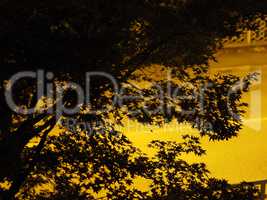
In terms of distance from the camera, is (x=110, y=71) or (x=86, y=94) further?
(x=86, y=94)

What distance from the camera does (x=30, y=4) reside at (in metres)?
3.02

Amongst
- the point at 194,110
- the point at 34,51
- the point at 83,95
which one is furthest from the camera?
the point at 194,110

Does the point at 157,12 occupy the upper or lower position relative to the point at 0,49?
upper

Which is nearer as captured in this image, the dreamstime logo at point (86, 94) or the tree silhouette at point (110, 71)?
the tree silhouette at point (110, 71)

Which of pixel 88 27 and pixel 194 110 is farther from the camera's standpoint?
pixel 194 110

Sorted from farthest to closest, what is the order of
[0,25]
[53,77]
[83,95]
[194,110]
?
1. [194,110]
2. [83,95]
3. [53,77]
4. [0,25]

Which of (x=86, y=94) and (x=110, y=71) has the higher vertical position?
(x=110, y=71)

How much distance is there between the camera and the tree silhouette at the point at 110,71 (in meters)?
3.14

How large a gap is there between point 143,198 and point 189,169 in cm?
54

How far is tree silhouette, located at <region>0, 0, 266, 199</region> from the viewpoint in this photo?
314 cm

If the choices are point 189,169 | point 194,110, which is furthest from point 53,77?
point 189,169

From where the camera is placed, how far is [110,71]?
11.3 feet

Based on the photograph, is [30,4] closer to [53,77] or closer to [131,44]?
[53,77]

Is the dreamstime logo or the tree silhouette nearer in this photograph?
the tree silhouette
